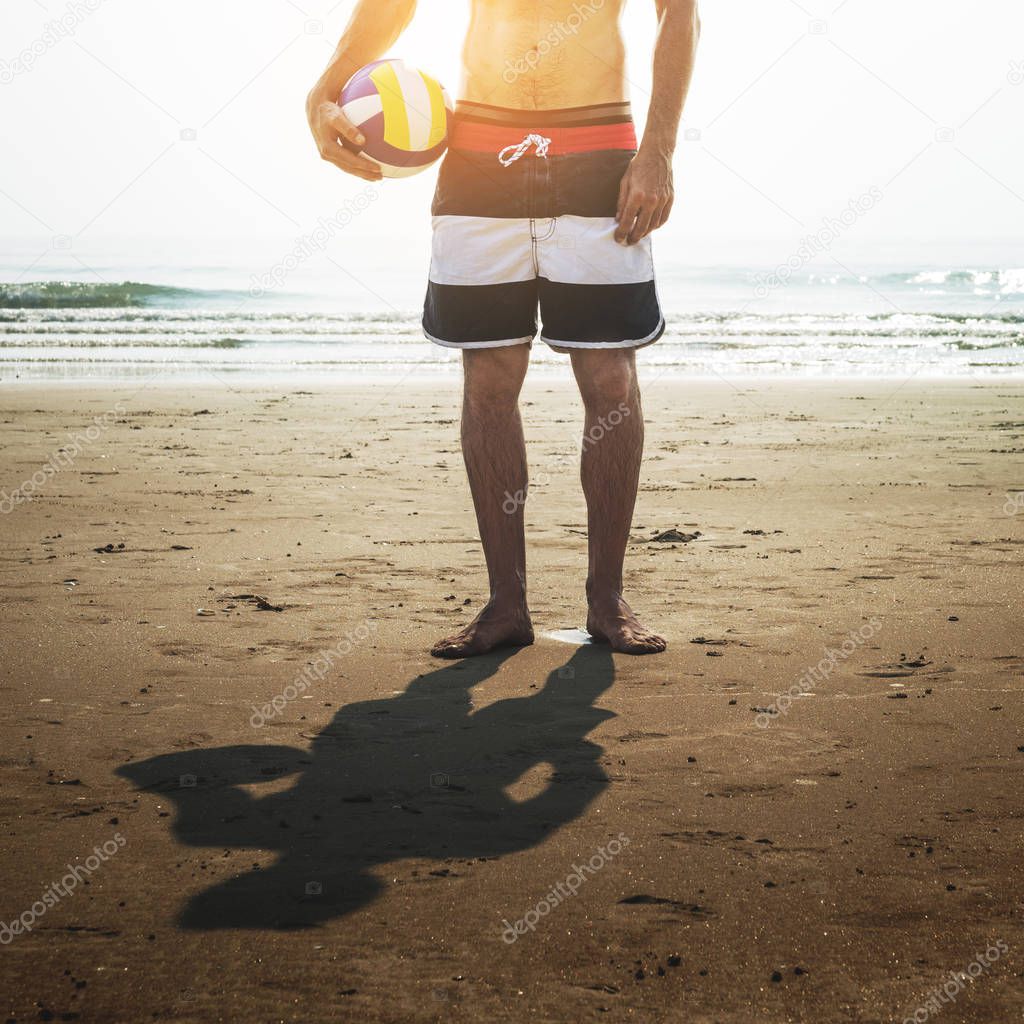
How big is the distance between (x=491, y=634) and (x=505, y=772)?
A: 0.98m

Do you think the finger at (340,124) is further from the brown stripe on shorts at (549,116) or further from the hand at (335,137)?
the brown stripe on shorts at (549,116)

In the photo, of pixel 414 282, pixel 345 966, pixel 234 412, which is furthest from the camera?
pixel 414 282

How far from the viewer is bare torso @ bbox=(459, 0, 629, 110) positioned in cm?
366

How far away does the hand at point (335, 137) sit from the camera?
3717 mm

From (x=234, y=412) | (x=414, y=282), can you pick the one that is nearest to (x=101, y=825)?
(x=234, y=412)

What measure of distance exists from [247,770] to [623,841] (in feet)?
2.74

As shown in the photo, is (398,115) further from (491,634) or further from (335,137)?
(491,634)

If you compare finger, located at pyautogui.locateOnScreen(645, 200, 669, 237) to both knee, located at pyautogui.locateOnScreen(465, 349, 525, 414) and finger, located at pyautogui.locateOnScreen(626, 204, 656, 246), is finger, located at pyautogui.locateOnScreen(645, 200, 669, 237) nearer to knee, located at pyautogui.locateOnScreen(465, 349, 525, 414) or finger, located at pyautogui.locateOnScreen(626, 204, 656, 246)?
finger, located at pyautogui.locateOnScreen(626, 204, 656, 246)

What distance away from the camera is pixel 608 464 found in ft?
12.4

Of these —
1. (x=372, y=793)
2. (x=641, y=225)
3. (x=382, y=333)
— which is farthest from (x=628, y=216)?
(x=382, y=333)

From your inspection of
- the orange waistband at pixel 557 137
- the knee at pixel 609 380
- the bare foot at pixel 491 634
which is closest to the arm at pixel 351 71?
the orange waistband at pixel 557 137

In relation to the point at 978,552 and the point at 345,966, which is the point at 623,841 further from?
the point at 978,552

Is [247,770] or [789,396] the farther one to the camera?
[789,396]

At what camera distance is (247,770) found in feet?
8.72
